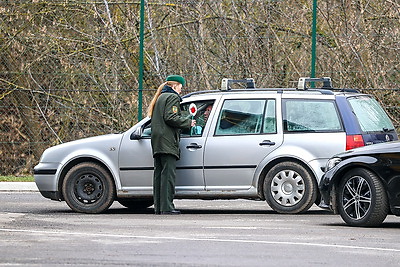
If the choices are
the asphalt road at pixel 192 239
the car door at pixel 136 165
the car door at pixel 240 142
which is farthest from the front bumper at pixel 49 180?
the car door at pixel 240 142

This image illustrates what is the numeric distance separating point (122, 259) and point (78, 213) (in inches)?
209

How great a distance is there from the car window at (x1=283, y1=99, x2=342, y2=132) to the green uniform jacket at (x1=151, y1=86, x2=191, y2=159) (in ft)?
4.10

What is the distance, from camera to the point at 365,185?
12.4m

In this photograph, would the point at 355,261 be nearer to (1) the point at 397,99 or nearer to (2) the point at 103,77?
(1) the point at 397,99

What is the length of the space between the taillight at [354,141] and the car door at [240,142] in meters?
0.86

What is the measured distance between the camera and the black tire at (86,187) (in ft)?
47.9

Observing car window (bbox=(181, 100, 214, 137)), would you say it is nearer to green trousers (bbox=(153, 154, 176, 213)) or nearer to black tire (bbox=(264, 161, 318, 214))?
green trousers (bbox=(153, 154, 176, 213))

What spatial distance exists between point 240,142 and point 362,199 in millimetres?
2352

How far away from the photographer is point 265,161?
1412 cm

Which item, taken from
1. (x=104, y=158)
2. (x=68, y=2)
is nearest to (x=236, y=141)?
(x=104, y=158)

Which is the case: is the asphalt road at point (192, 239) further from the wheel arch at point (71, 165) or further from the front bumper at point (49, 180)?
the wheel arch at point (71, 165)

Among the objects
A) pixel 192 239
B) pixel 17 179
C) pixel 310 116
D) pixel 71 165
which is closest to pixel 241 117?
pixel 310 116

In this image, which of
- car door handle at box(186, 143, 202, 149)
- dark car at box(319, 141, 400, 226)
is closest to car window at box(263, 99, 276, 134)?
car door handle at box(186, 143, 202, 149)

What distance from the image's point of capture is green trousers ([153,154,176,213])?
1416cm
